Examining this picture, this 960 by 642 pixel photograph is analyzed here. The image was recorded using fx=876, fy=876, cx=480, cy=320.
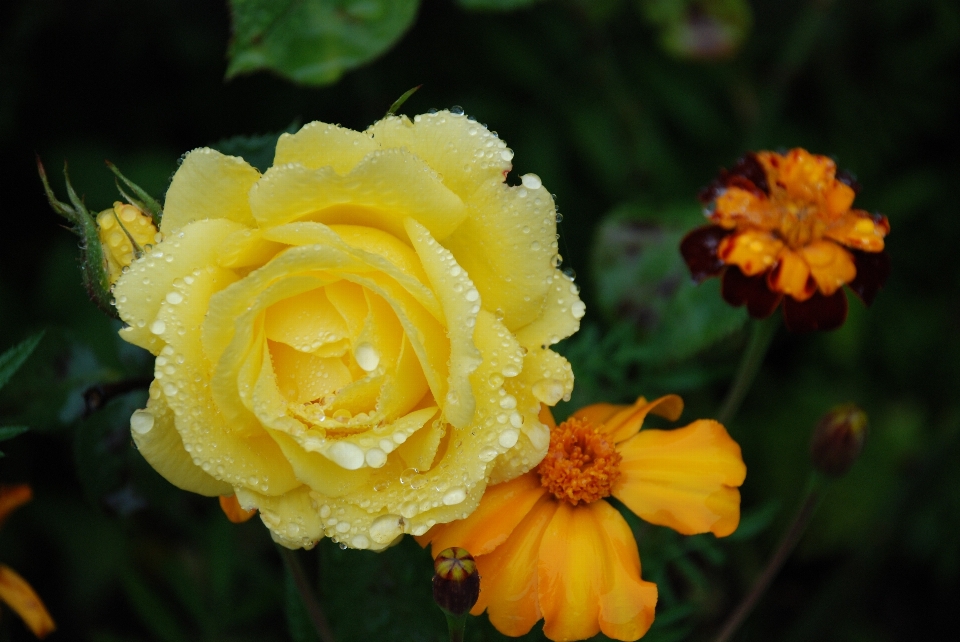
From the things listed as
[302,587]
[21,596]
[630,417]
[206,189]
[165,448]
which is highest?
[206,189]

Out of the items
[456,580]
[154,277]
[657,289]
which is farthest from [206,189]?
[657,289]

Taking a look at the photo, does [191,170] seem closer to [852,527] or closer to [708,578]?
[708,578]

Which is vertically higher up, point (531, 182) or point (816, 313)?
point (531, 182)

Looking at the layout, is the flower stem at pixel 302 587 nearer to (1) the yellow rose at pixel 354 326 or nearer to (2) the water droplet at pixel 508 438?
(1) the yellow rose at pixel 354 326

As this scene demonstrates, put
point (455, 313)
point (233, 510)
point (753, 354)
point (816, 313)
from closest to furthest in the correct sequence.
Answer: point (455, 313), point (233, 510), point (816, 313), point (753, 354)

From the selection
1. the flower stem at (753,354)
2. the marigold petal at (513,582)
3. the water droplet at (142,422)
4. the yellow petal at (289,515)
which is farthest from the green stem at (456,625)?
the flower stem at (753,354)

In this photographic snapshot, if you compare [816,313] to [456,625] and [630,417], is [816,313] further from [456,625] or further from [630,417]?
[456,625]

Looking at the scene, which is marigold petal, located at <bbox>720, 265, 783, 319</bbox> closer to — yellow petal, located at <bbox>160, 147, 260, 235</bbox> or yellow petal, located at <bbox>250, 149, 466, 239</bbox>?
yellow petal, located at <bbox>250, 149, 466, 239</bbox>
